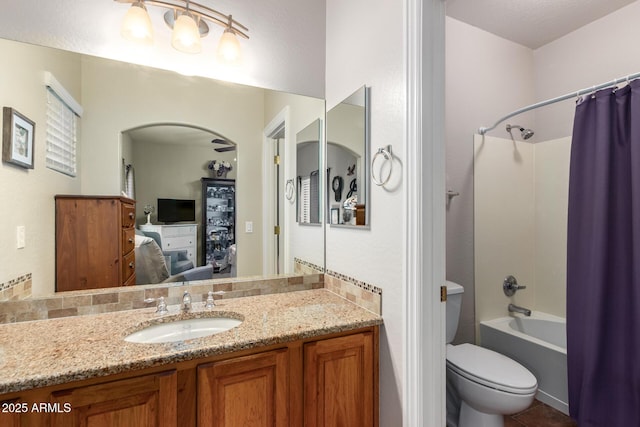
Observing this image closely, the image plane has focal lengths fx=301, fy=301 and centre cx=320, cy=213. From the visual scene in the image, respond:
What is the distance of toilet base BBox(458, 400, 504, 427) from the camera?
1.58 meters

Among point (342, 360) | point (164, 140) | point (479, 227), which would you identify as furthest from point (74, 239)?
point (479, 227)

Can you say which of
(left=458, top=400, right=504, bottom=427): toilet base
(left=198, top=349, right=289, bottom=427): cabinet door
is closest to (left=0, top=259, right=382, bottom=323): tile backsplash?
(left=198, top=349, right=289, bottom=427): cabinet door

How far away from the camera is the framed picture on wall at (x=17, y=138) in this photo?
1.11 m

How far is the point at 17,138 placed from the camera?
1138mm

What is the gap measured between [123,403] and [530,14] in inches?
120

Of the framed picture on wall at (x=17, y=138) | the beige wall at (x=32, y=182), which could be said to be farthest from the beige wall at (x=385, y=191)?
the framed picture on wall at (x=17, y=138)

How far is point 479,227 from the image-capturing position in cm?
226

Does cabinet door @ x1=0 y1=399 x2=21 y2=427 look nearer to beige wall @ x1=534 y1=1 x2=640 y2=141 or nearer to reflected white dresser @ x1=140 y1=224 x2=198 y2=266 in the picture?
reflected white dresser @ x1=140 y1=224 x2=198 y2=266

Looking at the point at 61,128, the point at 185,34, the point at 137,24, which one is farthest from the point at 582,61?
the point at 61,128

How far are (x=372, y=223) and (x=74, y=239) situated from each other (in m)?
1.28

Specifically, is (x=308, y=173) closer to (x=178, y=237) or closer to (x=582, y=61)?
(x=178, y=237)

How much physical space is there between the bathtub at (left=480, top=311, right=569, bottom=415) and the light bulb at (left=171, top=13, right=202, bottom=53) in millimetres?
2559

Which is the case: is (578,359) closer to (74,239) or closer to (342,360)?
(342,360)

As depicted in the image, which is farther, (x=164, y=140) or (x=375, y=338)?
(x=164, y=140)
